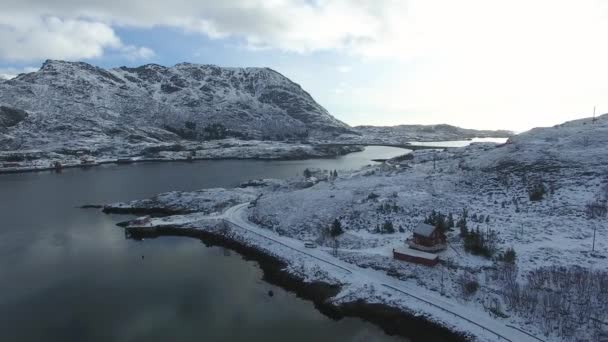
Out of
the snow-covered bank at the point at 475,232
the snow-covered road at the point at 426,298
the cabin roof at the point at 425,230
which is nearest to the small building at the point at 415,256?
the snow-covered bank at the point at 475,232

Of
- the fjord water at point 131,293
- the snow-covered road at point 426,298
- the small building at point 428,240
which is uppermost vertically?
the small building at point 428,240

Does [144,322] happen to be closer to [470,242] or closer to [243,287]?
[243,287]

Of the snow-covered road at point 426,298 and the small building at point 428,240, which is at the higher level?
the small building at point 428,240

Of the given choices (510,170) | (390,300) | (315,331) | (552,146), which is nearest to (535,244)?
(390,300)

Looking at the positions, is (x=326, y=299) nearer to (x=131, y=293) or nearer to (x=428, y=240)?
(x=428, y=240)

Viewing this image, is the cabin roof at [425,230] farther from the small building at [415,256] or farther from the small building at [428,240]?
the small building at [415,256]

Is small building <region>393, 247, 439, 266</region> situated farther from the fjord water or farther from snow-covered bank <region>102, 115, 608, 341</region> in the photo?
the fjord water
